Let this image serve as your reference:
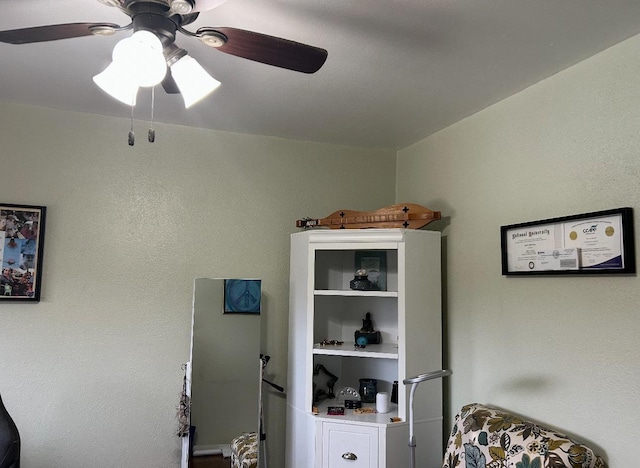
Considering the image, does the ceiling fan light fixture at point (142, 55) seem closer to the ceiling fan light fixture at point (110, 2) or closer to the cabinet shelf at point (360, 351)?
the ceiling fan light fixture at point (110, 2)

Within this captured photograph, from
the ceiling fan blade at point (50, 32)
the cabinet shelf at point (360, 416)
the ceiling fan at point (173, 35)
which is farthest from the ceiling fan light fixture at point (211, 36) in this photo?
the cabinet shelf at point (360, 416)

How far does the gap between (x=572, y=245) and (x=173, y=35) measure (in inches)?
65.8

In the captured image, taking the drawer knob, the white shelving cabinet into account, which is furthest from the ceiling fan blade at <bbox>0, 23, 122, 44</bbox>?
the drawer knob

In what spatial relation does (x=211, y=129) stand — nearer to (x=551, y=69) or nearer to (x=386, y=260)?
(x=386, y=260)

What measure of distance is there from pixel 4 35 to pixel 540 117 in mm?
2052

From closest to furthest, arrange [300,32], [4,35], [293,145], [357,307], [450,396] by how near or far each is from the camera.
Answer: [4,35] < [300,32] < [450,396] < [357,307] < [293,145]

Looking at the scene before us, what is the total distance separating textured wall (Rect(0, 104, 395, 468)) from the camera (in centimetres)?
271

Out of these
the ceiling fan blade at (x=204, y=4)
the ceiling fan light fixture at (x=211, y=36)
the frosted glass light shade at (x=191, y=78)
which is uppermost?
the ceiling fan blade at (x=204, y=4)

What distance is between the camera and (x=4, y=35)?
141 cm

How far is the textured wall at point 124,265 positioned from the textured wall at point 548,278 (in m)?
1.07

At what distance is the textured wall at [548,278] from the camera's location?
1.88 metres

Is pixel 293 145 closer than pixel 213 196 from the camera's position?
No

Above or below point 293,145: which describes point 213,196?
below

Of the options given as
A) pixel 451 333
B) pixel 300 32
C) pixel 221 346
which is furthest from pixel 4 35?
pixel 451 333
